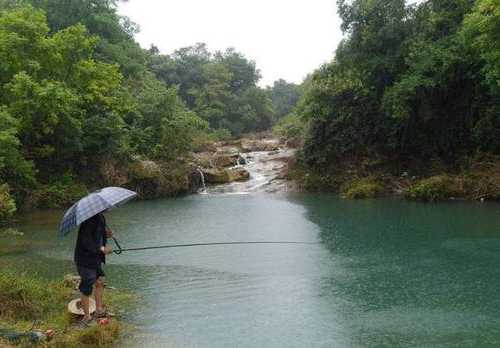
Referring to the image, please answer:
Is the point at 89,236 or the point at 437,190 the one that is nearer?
the point at 89,236

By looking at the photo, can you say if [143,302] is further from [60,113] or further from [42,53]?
[42,53]

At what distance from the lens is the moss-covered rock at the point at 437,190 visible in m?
20.6

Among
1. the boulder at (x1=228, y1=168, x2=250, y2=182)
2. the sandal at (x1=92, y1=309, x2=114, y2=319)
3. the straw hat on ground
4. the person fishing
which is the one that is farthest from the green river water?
the boulder at (x1=228, y1=168, x2=250, y2=182)

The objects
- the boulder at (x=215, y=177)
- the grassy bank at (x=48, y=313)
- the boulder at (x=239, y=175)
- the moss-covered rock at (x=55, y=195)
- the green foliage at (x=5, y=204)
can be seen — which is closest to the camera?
the grassy bank at (x=48, y=313)

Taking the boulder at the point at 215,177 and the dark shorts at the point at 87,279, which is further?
the boulder at the point at 215,177

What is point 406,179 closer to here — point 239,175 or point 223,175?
point 239,175

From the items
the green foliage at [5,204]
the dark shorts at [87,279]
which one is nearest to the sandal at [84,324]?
the dark shorts at [87,279]

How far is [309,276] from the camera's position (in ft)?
32.5

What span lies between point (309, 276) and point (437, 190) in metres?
12.4

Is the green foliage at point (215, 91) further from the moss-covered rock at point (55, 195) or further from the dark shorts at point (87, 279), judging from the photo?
the dark shorts at point (87, 279)

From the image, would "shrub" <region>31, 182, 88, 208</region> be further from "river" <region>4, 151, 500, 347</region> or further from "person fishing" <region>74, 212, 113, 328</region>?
"person fishing" <region>74, 212, 113, 328</region>

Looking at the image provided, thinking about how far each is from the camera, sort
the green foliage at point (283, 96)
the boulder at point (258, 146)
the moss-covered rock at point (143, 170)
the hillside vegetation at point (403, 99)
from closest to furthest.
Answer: the hillside vegetation at point (403, 99), the moss-covered rock at point (143, 170), the boulder at point (258, 146), the green foliage at point (283, 96)

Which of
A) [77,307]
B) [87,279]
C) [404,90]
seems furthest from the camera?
[404,90]

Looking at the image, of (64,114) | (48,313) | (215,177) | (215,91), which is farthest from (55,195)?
(215,91)
